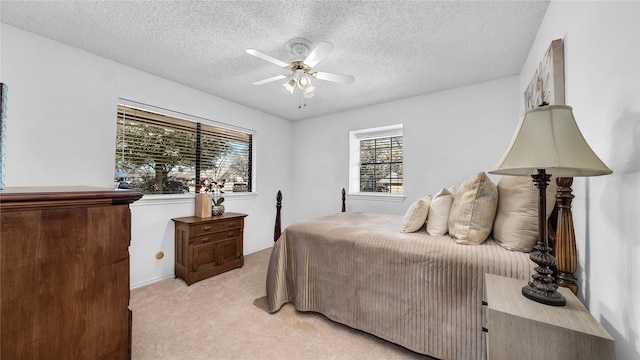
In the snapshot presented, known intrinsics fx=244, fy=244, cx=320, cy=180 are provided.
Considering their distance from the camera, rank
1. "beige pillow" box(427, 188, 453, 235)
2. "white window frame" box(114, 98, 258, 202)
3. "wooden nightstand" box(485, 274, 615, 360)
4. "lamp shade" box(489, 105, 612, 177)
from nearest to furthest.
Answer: "wooden nightstand" box(485, 274, 615, 360), "lamp shade" box(489, 105, 612, 177), "beige pillow" box(427, 188, 453, 235), "white window frame" box(114, 98, 258, 202)

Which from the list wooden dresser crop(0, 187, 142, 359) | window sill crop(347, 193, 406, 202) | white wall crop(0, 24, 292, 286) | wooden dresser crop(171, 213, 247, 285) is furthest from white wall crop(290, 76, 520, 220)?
wooden dresser crop(0, 187, 142, 359)

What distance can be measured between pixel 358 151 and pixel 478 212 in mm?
2741

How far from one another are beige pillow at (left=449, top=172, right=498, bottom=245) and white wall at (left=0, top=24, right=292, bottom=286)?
3178mm

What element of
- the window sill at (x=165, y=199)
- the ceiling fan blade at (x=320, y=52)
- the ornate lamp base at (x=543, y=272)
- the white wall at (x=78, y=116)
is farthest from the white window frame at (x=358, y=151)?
the ornate lamp base at (x=543, y=272)

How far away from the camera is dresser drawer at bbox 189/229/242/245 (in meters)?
2.91

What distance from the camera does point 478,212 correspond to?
1.67 metres

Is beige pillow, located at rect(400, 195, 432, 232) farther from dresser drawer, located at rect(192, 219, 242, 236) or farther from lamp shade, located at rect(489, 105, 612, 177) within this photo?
dresser drawer, located at rect(192, 219, 242, 236)

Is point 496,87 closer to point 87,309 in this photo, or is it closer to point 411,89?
point 411,89

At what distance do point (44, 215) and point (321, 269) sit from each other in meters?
1.75

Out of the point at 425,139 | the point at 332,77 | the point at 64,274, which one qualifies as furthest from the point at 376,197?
the point at 64,274

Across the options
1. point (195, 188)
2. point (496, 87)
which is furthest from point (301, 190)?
point (496, 87)

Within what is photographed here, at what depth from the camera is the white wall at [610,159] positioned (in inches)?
32.5

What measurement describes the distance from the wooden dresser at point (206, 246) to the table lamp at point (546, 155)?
3.00 m

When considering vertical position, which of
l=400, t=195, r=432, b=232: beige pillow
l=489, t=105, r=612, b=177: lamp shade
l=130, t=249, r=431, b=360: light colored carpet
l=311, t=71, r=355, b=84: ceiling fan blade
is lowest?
l=130, t=249, r=431, b=360: light colored carpet
